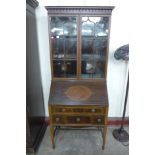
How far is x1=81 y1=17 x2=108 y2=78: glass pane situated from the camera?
1719 millimetres

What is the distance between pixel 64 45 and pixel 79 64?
0.27 metres

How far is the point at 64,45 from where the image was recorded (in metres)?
1.80

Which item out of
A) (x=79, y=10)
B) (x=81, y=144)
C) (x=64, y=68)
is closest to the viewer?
(x=79, y=10)

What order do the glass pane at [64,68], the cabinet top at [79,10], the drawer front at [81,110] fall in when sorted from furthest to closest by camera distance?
1. the glass pane at [64,68]
2. the drawer front at [81,110]
3. the cabinet top at [79,10]

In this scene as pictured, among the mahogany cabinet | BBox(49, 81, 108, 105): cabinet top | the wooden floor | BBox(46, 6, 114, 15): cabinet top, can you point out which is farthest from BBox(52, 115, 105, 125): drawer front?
BBox(46, 6, 114, 15): cabinet top

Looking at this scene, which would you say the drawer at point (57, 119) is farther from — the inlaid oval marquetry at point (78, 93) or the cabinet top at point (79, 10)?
the cabinet top at point (79, 10)

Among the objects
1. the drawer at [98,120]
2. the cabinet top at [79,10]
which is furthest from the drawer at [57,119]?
the cabinet top at [79,10]

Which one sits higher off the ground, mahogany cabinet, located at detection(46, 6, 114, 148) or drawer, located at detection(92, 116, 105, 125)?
mahogany cabinet, located at detection(46, 6, 114, 148)

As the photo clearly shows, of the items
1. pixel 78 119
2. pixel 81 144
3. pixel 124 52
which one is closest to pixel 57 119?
pixel 78 119

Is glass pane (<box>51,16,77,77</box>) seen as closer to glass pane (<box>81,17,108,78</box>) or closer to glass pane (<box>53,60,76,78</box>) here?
glass pane (<box>53,60,76,78</box>)

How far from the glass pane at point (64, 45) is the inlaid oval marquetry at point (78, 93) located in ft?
0.59

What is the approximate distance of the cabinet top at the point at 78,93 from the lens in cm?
172

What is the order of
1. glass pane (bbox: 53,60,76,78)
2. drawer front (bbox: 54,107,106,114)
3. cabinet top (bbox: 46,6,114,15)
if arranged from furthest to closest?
1. glass pane (bbox: 53,60,76,78)
2. drawer front (bbox: 54,107,106,114)
3. cabinet top (bbox: 46,6,114,15)

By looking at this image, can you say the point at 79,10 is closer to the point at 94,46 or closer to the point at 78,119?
the point at 94,46
